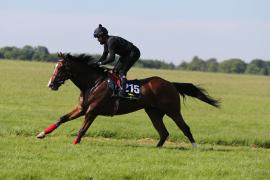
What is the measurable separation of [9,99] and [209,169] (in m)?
23.2

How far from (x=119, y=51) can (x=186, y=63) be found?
132 metres

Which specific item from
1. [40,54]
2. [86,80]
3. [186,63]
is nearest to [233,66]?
[186,63]

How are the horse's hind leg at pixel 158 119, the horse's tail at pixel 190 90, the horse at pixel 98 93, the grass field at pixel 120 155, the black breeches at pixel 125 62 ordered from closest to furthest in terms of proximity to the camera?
the grass field at pixel 120 155 < the horse at pixel 98 93 < the black breeches at pixel 125 62 < the horse's hind leg at pixel 158 119 < the horse's tail at pixel 190 90

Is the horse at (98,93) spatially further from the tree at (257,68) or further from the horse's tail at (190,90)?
the tree at (257,68)

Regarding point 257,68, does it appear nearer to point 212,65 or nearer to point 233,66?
point 233,66

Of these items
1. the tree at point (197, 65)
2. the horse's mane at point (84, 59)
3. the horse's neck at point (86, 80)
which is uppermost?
the horse's mane at point (84, 59)

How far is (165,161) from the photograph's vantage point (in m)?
12.6

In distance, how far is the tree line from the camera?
12356 centimetres

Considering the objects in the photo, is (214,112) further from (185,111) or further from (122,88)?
(122,88)

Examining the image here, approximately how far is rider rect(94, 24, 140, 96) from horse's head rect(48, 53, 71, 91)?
0.82 m

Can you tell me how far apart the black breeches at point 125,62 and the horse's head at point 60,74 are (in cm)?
122

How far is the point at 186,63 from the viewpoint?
14662 cm

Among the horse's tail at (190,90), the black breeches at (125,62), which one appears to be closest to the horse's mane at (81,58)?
the black breeches at (125,62)

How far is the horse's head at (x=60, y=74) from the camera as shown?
1521 cm
